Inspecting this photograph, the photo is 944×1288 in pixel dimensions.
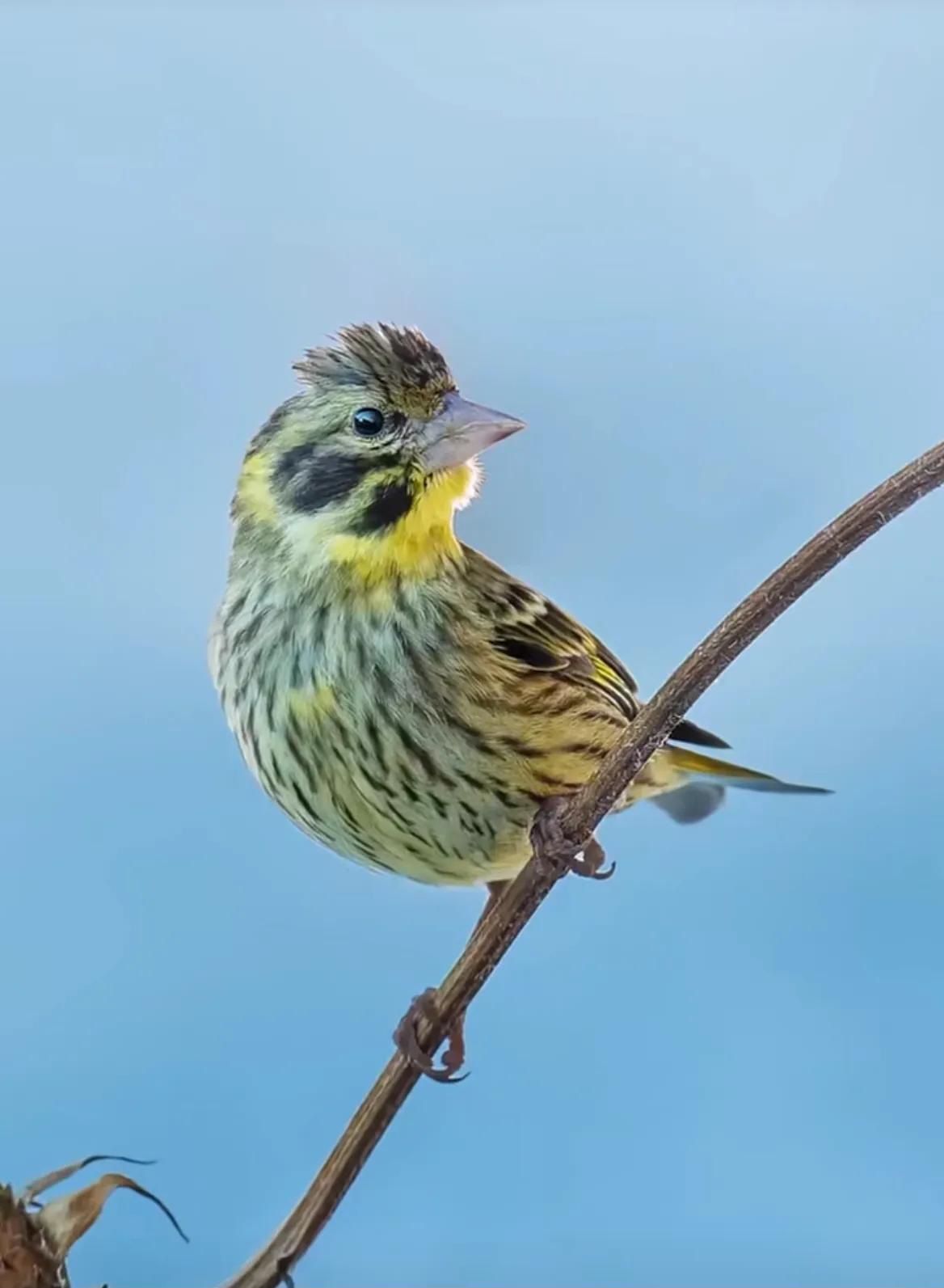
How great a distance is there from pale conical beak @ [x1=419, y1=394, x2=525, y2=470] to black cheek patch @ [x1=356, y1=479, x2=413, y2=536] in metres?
0.04

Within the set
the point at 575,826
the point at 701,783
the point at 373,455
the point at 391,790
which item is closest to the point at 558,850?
the point at 575,826

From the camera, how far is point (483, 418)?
48.5 inches

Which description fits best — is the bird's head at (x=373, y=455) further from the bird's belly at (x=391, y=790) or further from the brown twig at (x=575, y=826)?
the brown twig at (x=575, y=826)

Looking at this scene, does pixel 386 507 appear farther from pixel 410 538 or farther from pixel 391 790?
pixel 391 790

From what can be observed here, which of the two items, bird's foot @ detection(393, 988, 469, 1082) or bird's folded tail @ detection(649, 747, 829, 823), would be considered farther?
bird's folded tail @ detection(649, 747, 829, 823)

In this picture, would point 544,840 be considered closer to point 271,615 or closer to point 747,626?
point 747,626

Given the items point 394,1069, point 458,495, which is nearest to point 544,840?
point 394,1069

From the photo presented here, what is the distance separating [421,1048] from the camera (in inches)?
43.1

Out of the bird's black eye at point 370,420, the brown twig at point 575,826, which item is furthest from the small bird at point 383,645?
the brown twig at point 575,826

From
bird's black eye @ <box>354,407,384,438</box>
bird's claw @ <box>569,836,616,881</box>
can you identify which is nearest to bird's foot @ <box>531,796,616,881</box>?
bird's claw @ <box>569,836,616,881</box>

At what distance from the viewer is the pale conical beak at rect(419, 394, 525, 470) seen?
121 centimetres

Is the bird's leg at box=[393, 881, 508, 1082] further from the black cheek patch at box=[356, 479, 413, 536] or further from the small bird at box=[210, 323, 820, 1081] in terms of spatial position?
the black cheek patch at box=[356, 479, 413, 536]

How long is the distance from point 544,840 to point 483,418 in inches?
14.9

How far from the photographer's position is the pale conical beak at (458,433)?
1.21 meters
